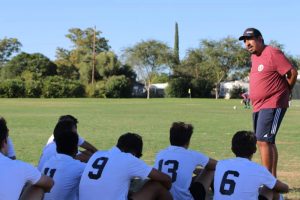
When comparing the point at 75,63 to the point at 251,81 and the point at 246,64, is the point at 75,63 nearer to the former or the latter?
the point at 246,64

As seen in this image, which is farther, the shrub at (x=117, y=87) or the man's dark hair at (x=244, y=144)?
the shrub at (x=117, y=87)

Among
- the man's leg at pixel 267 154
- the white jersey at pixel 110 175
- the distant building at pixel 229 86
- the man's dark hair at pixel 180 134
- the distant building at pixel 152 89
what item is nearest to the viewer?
the white jersey at pixel 110 175

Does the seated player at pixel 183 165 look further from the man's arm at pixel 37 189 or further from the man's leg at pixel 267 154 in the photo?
the man's arm at pixel 37 189

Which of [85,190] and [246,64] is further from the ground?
[246,64]

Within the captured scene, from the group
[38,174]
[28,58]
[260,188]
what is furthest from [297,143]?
[28,58]

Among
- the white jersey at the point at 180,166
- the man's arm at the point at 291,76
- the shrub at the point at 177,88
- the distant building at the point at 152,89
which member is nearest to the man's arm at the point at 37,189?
the white jersey at the point at 180,166

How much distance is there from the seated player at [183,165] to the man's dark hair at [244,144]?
0.71 m

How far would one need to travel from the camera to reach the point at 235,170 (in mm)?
4430

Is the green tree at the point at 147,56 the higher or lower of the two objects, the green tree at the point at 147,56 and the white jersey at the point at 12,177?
the higher

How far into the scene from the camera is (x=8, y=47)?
380 ft

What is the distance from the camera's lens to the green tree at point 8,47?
114 m

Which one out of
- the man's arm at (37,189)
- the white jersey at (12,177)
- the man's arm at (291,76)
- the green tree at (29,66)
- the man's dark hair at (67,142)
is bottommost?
the man's arm at (37,189)

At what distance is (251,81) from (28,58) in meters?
97.6

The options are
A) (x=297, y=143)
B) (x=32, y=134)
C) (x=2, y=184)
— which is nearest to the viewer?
(x=2, y=184)
